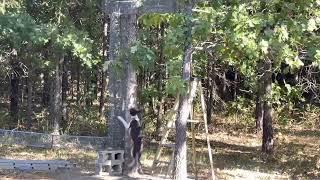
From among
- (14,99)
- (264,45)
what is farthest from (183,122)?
(14,99)

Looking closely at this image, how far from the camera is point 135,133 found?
11.1 metres

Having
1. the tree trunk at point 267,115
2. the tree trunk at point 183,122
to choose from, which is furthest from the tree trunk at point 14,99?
the tree trunk at point 183,122

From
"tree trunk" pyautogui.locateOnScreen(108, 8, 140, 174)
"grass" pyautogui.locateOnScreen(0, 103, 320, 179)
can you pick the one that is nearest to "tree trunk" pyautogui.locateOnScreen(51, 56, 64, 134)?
"grass" pyautogui.locateOnScreen(0, 103, 320, 179)

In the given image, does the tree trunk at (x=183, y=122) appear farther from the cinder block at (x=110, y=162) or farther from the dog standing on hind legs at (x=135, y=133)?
the cinder block at (x=110, y=162)

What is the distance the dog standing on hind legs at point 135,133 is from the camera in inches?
436

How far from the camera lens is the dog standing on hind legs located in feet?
36.4

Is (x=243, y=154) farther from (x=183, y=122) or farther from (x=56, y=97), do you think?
(x=183, y=122)

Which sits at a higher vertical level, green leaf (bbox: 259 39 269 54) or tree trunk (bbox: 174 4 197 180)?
green leaf (bbox: 259 39 269 54)

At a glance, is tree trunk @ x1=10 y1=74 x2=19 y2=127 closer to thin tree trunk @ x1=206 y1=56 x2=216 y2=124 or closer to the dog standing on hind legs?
thin tree trunk @ x1=206 y1=56 x2=216 y2=124

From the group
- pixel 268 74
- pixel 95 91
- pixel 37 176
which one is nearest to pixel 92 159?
pixel 37 176

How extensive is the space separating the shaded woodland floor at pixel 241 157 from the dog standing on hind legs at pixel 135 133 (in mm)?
1174

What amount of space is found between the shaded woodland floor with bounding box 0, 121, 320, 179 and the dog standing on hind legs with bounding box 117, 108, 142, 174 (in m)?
1.17

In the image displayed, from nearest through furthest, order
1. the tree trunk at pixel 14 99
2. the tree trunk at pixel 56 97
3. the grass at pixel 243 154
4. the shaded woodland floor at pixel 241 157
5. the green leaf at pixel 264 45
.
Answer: the green leaf at pixel 264 45 → the shaded woodland floor at pixel 241 157 → the grass at pixel 243 154 → the tree trunk at pixel 56 97 → the tree trunk at pixel 14 99

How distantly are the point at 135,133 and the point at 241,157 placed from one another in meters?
7.23
